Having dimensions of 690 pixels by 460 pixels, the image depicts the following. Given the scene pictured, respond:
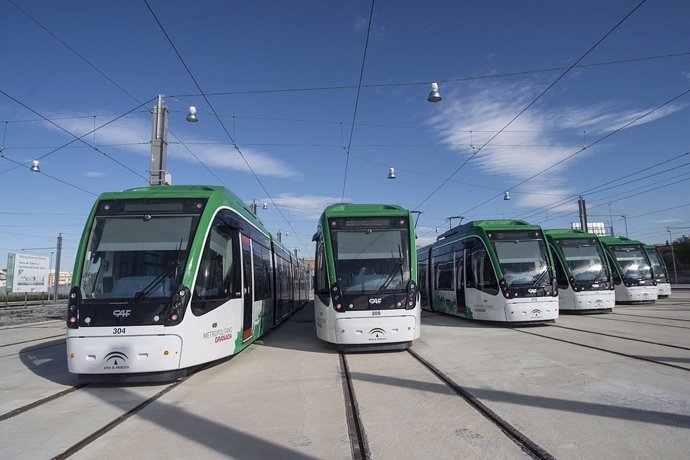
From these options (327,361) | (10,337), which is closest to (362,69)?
(327,361)

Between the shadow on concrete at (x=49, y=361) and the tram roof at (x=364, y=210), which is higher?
the tram roof at (x=364, y=210)

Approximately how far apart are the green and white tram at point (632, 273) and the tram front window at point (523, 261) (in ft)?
30.7

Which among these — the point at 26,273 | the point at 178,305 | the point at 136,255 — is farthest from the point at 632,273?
the point at 26,273

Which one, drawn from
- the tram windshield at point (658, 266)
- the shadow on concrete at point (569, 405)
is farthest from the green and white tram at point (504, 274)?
the tram windshield at point (658, 266)

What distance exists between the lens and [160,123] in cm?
1556

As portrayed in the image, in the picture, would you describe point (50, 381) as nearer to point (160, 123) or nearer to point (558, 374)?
point (558, 374)

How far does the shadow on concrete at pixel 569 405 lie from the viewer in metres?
4.85

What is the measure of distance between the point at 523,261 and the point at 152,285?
1056 centimetres

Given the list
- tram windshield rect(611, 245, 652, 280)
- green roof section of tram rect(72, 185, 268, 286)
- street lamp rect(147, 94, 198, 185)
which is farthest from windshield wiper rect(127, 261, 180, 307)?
tram windshield rect(611, 245, 652, 280)

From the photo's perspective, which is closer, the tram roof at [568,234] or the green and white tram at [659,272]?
the tram roof at [568,234]

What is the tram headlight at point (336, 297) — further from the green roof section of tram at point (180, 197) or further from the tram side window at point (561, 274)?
the tram side window at point (561, 274)

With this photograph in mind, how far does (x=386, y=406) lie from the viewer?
18.8 feet

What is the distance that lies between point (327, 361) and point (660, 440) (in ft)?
18.9

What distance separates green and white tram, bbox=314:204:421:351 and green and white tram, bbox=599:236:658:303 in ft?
50.1
